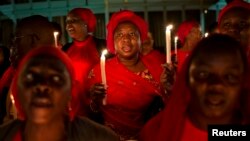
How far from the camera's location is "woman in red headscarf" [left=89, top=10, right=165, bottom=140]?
15.2 feet

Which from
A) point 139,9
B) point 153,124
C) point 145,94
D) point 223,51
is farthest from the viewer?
point 139,9

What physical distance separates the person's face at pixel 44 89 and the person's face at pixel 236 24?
2.07 meters

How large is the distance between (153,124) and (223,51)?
75cm

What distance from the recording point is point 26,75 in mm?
2721

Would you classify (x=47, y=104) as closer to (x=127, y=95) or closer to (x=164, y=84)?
(x=164, y=84)

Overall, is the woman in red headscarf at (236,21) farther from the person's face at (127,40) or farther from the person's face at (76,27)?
the person's face at (76,27)

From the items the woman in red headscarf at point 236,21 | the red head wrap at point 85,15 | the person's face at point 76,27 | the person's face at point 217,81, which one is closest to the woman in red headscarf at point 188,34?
the red head wrap at point 85,15

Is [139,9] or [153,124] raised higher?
[139,9]

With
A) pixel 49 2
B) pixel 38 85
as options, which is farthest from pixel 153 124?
Answer: pixel 49 2

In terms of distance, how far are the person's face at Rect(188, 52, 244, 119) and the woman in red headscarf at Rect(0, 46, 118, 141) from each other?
1.94 feet

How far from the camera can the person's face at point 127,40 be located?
473 centimetres

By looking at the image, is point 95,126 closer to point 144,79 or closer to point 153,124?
point 153,124

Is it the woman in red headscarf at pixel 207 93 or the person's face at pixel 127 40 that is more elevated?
the person's face at pixel 127 40

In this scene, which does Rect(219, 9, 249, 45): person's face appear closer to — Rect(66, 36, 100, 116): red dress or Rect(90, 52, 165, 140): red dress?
Rect(90, 52, 165, 140): red dress
